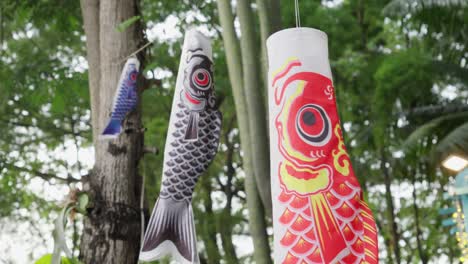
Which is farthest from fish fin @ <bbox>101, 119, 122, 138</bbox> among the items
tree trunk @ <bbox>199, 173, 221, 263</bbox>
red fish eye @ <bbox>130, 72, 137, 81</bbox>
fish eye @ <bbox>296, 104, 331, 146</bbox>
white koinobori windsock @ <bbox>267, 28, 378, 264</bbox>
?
tree trunk @ <bbox>199, 173, 221, 263</bbox>

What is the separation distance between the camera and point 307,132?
1523 mm

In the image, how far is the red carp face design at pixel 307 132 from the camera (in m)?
1.49

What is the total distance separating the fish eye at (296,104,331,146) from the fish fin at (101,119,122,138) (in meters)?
1.41

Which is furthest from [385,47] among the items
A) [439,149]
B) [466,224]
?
[466,224]

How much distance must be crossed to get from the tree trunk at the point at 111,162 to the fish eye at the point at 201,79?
2.50ft

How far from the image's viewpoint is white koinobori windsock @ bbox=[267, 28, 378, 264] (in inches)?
57.2

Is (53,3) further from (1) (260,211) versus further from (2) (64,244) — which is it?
(1) (260,211)

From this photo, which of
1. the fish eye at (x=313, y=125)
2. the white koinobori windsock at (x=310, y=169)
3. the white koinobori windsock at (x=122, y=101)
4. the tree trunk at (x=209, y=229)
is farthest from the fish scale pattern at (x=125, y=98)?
the tree trunk at (x=209, y=229)

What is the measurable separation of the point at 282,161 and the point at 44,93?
10.3ft

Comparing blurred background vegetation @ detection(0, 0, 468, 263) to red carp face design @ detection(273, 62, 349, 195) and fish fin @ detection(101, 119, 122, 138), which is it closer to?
fish fin @ detection(101, 119, 122, 138)

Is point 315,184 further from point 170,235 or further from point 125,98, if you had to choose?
point 125,98

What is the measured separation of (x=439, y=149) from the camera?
5.24m

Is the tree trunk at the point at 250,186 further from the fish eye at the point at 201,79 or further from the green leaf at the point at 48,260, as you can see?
the green leaf at the point at 48,260

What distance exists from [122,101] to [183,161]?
732 millimetres
